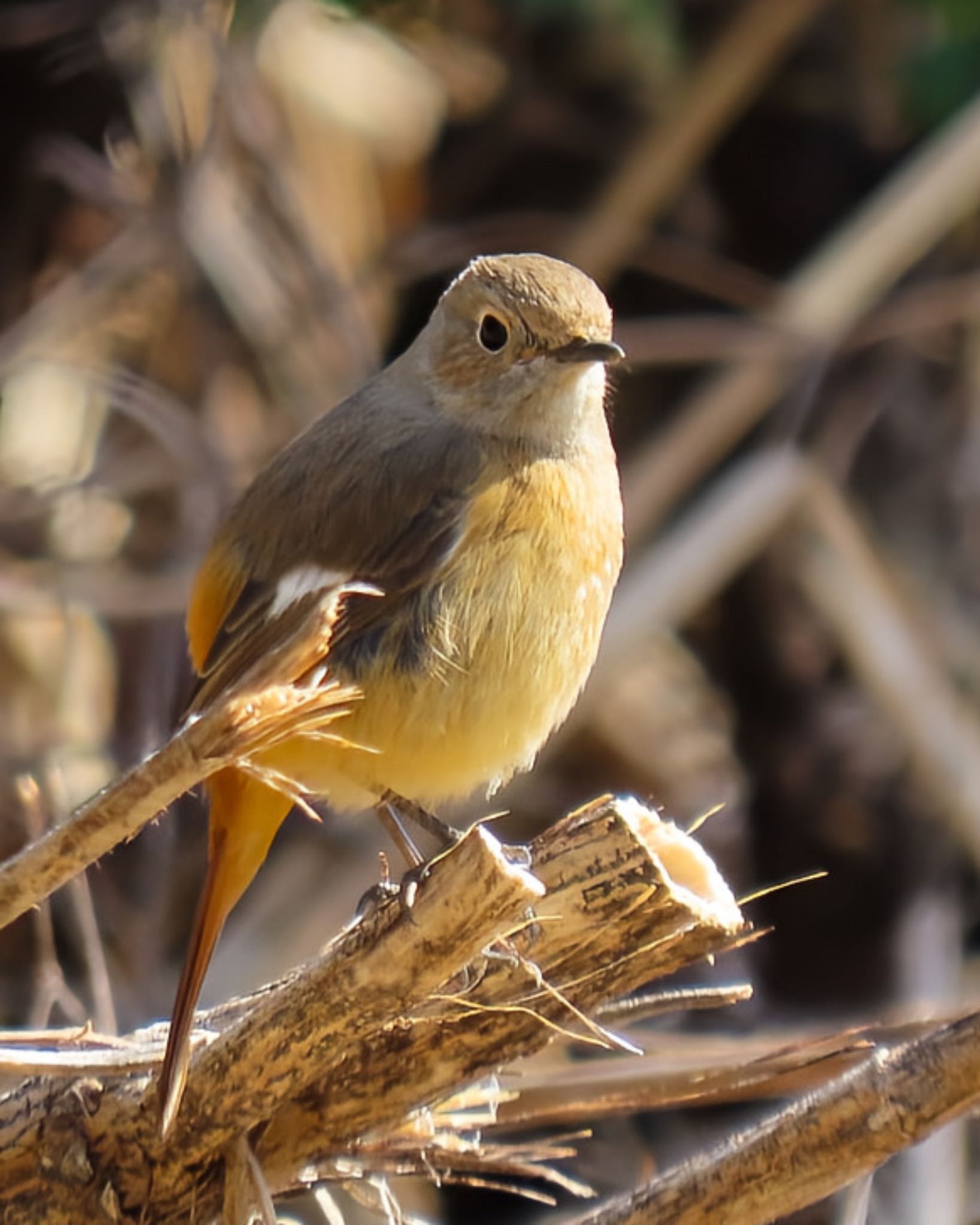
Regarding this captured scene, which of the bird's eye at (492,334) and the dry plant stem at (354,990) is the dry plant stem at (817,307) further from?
the dry plant stem at (354,990)

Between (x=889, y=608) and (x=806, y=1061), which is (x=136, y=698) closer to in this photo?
(x=889, y=608)

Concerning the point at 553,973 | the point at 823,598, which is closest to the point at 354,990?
the point at 553,973

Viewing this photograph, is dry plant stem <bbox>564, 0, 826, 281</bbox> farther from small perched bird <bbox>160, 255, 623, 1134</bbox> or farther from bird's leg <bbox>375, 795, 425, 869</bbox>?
bird's leg <bbox>375, 795, 425, 869</bbox>

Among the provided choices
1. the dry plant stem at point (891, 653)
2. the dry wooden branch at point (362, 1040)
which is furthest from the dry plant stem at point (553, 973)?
the dry plant stem at point (891, 653)

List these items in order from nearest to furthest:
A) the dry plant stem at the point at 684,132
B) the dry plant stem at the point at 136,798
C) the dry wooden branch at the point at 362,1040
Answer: the dry plant stem at the point at 136,798, the dry wooden branch at the point at 362,1040, the dry plant stem at the point at 684,132

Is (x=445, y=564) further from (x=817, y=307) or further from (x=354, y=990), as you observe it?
(x=817, y=307)
